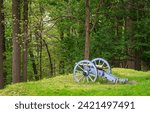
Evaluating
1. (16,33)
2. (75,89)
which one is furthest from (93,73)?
(16,33)

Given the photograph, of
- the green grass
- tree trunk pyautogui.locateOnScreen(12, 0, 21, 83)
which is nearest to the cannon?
the green grass

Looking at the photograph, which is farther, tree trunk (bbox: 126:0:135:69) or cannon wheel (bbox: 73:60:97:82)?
tree trunk (bbox: 126:0:135:69)

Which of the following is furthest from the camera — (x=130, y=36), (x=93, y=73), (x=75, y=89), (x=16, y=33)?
(x=130, y=36)

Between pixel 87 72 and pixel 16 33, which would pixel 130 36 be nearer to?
pixel 16 33

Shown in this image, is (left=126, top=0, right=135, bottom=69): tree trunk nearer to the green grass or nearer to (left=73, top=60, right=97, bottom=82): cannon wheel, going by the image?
(left=73, top=60, right=97, bottom=82): cannon wheel

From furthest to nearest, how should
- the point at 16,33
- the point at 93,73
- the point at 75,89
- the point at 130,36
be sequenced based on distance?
1. the point at 130,36
2. the point at 16,33
3. the point at 93,73
4. the point at 75,89

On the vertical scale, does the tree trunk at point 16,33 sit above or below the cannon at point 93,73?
above

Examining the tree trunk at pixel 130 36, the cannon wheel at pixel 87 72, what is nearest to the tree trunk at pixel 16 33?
the cannon wheel at pixel 87 72

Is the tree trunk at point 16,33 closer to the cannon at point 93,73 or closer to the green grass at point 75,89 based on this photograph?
the green grass at point 75,89

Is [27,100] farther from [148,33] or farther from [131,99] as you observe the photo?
[148,33]

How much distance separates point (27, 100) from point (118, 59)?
21256 millimetres

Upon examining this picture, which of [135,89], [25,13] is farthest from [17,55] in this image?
[135,89]

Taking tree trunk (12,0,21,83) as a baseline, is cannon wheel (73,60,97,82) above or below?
below

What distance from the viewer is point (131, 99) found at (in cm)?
1148
